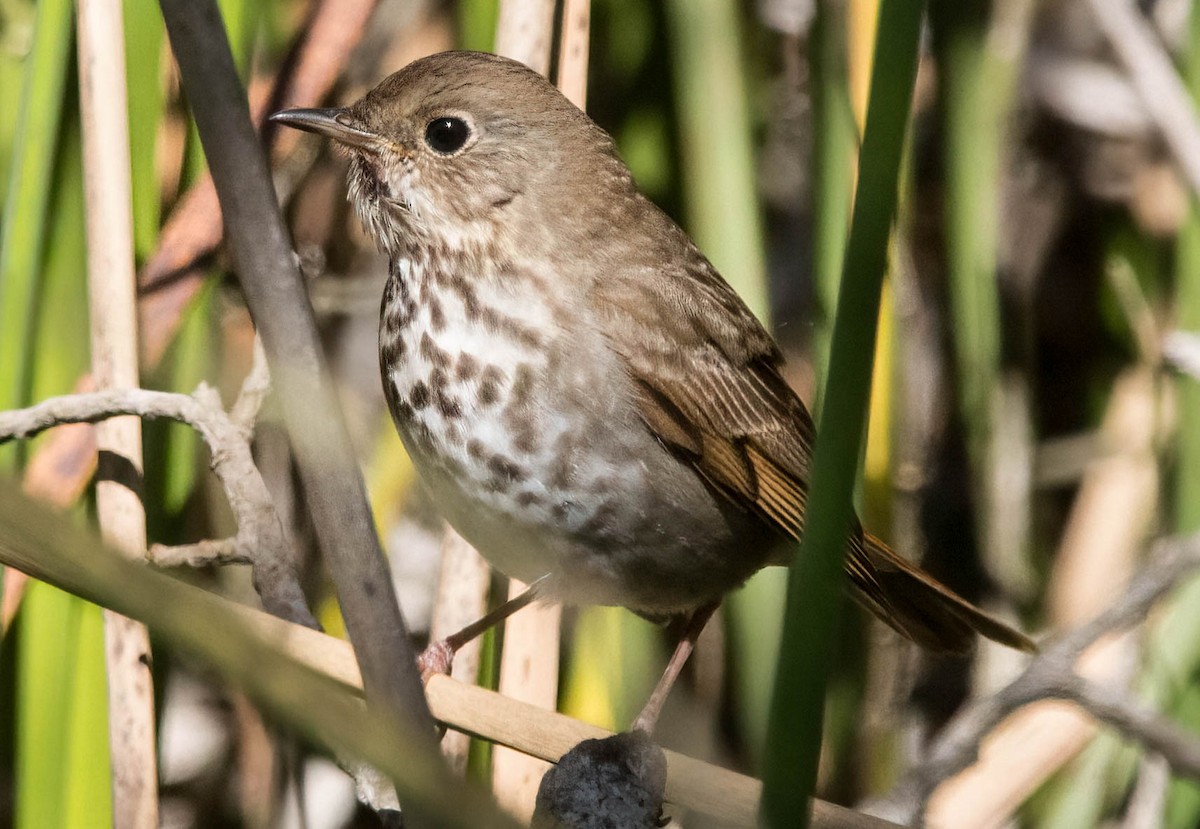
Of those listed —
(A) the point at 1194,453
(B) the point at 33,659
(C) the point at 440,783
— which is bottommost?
(C) the point at 440,783

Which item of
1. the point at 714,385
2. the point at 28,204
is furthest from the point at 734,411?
the point at 28,204

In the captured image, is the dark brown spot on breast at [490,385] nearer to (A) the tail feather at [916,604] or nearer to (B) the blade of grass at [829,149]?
(B) the blade of grass at [829,149]

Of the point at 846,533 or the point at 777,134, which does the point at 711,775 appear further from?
the point at 777,134

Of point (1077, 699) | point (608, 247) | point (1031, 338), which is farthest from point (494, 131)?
point (1031, 338)

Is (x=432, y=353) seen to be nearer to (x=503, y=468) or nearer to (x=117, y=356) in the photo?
(x=503, y=468)

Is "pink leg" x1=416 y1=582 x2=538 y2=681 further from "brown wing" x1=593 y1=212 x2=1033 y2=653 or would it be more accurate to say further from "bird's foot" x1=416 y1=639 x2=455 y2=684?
"brown wing" x1=593 y1=212 x2=1033 y2=653

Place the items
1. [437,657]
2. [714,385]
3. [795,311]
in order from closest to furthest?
[437,657] < [714,385] < [795,311]

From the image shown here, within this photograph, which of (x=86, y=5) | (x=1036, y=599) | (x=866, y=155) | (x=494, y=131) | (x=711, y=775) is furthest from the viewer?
(x=1036, y=599)
